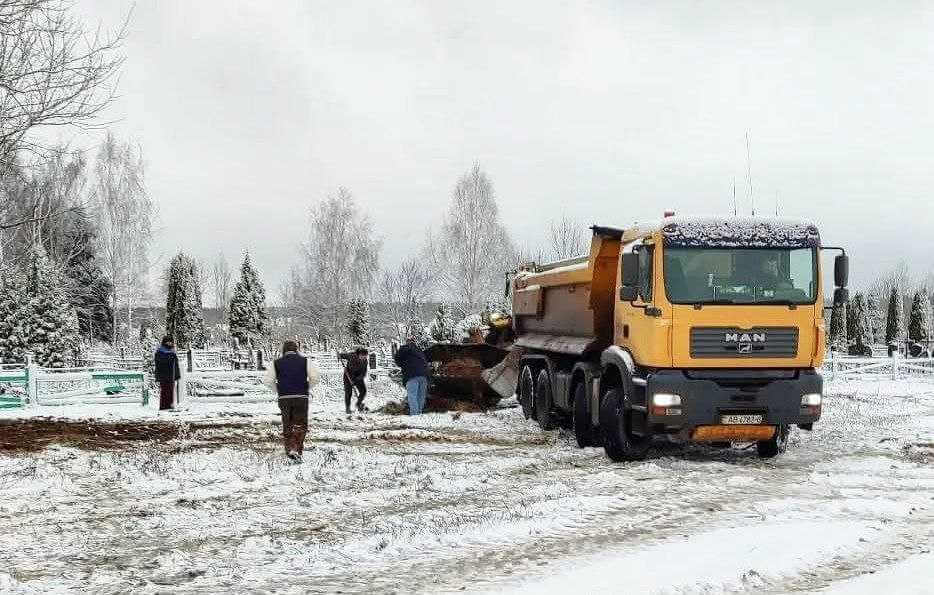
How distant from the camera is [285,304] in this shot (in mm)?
76938

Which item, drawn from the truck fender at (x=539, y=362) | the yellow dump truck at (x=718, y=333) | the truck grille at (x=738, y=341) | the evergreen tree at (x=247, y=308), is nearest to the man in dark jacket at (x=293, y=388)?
the yellow dump truck at (x=718, y=333)

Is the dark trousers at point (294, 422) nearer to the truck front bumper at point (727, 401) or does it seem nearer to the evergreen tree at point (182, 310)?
the truck front bumper at point (727, 401)

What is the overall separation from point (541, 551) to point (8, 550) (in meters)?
4.21

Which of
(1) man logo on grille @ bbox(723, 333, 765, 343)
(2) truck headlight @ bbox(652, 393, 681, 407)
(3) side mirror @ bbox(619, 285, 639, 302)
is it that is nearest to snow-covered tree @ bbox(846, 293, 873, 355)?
(1) man logo on grille @ bbox(723, 333, 765, 343)

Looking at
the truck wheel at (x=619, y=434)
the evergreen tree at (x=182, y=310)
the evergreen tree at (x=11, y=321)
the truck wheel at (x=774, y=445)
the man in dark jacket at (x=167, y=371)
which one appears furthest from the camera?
the evergreen tree at (x=182, y=310)

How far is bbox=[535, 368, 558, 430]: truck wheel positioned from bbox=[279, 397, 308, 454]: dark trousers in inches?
201

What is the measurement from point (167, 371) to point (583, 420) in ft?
36.8

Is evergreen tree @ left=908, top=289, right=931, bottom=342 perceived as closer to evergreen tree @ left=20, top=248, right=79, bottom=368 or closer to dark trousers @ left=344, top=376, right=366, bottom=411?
evergreen tree @ left=20, top=248, right=79, bottom=368

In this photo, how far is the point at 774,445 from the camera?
11805 millimetres

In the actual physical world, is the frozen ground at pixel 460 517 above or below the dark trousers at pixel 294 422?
below

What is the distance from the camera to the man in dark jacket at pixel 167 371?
2020cm

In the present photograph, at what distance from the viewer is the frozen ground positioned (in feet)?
20.2

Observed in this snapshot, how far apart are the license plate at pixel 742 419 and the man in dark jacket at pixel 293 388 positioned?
5392 millimetres

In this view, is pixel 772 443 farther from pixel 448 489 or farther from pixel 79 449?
pixel 79 449
